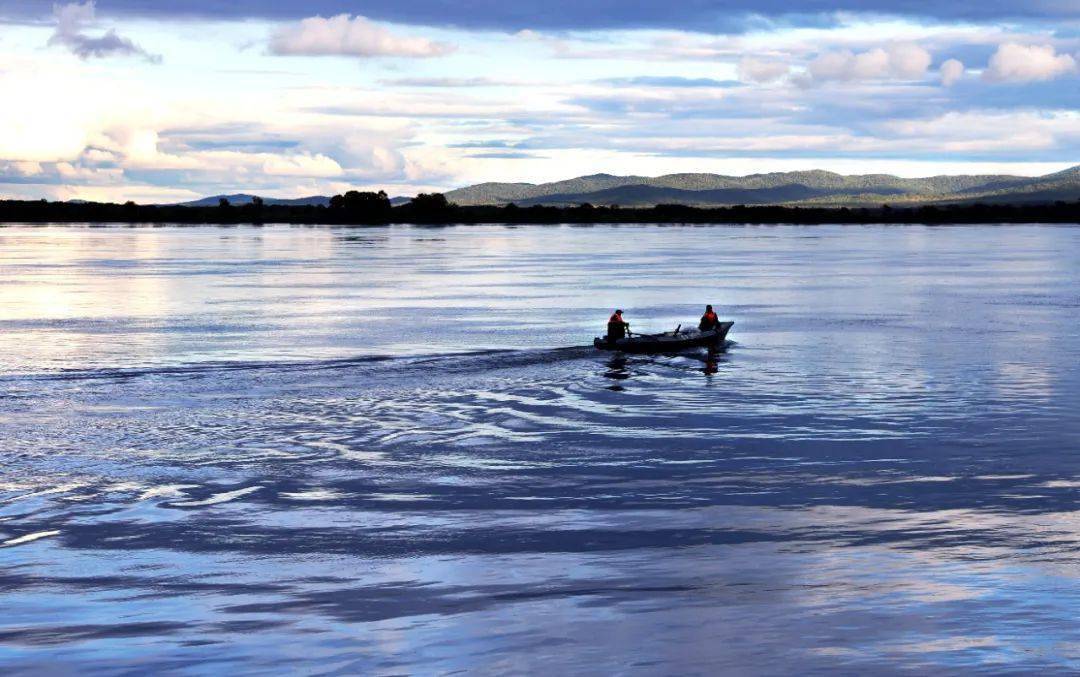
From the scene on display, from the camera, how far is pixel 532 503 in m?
22.1

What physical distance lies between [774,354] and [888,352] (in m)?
4.11

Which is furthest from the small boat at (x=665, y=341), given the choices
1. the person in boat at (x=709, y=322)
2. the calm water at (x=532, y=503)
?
the calm water at (x=532, y=503)

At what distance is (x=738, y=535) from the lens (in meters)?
19.7

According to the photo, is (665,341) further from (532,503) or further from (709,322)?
(532,503)

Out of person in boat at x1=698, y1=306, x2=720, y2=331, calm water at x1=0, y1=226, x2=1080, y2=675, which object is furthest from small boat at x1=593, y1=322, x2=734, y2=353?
calm water at x1=0, y1=226, x2=1080, y2=675

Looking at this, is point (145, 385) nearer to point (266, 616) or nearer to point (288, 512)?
point (288, 512)

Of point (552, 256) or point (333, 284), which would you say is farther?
point (552, 256)

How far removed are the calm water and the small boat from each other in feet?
2.08

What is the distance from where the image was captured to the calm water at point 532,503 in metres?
14.8

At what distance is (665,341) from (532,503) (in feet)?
78.1

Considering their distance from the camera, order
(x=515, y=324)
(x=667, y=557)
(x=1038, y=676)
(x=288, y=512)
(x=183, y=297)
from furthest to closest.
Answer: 1. (x=183, y=297)
2. (x=515, y=324)
3. (x=288, y=512)
4. (x=667, y=557)
5. (x=1038, y=676)

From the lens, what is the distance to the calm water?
14750 mm

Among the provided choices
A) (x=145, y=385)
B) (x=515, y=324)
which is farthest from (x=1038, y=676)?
(x=515, y=324)

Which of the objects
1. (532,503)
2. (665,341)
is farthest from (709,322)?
(532,503)
